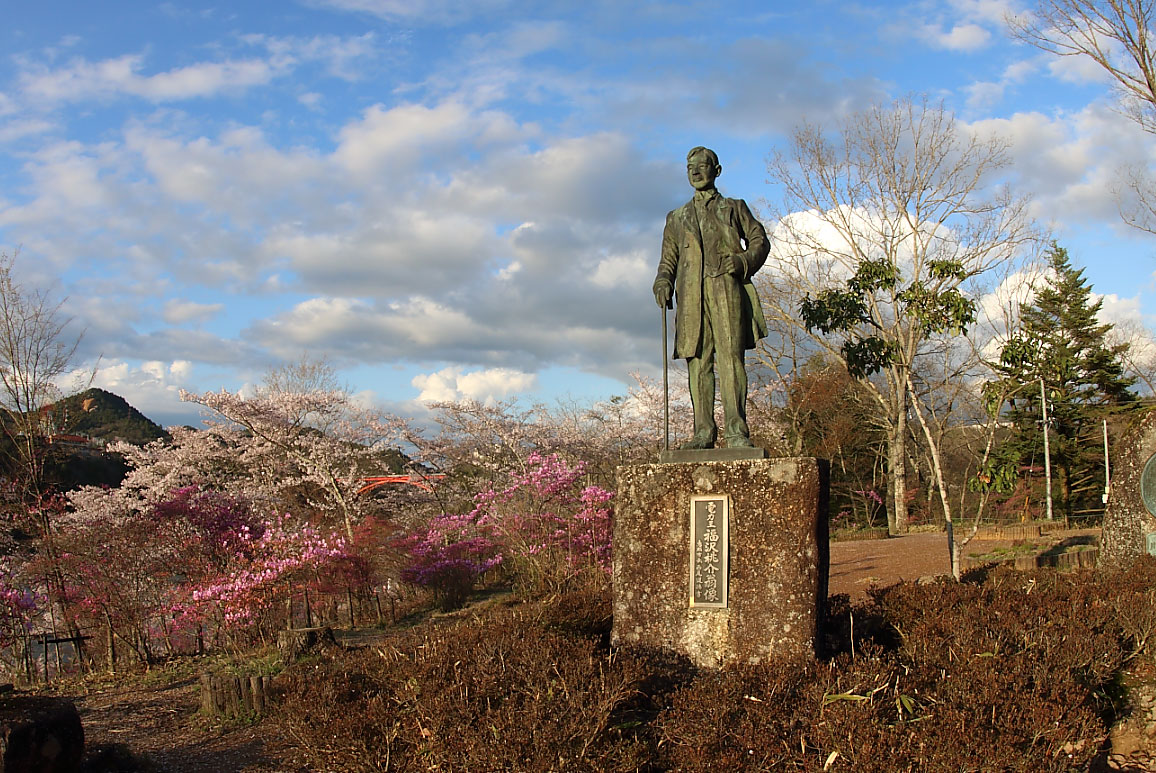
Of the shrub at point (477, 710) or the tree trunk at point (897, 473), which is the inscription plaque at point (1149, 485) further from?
the tree trunk at point (897, 473)

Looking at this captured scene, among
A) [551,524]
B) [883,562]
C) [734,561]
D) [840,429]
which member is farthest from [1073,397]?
[734,561]

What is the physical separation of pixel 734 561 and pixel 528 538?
778 centimetres

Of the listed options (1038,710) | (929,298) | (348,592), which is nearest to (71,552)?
(348,592)

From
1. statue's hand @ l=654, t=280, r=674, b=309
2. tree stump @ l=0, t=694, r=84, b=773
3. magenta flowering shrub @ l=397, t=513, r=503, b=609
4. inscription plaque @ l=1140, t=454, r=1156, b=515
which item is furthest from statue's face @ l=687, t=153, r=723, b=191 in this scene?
magenta flowering shrub @ l=397, t=513, r=503, b=609

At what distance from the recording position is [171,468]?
1623cm

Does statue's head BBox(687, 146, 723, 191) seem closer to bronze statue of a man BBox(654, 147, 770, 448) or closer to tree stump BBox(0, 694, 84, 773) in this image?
bronze statue of a man BBox(654, 147, 770, 448)

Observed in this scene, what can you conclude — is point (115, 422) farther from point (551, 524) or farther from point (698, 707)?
point (698, 707)

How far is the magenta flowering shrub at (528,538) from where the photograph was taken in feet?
37.9

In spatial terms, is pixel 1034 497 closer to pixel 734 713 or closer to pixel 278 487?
pixel 278 487

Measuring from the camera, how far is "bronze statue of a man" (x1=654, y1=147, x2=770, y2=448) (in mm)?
5195

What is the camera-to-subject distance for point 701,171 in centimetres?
537

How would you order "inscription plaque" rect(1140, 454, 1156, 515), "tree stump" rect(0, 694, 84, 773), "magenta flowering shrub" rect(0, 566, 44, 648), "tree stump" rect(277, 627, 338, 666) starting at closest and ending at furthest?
1. "tree stump" rect(0, 694, 84, 773)
2. "tree stump" rect(277, 627, 338, 666)
3. "inscription plaque" rect(1140, 454, 1156, 515)
4. "magenta flowering shrub" rect(0, 566, 44, 648)

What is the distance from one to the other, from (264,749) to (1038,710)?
15.4ft

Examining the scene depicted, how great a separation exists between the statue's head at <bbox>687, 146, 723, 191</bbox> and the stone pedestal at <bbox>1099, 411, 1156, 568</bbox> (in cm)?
623
